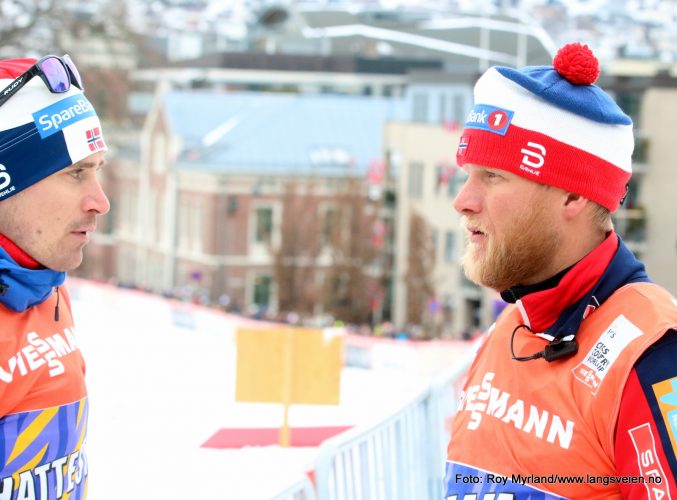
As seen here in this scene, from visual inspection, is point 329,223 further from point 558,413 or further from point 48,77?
point 558,413

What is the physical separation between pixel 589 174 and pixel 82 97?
1.52m

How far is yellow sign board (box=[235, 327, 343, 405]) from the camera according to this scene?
5707 millimetres

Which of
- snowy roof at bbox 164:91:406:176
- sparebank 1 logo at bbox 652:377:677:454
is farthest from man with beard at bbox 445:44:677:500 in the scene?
snowy roof at bbox 164:91:406:176

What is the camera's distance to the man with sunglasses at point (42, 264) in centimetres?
277

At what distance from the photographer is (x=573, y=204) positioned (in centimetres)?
254

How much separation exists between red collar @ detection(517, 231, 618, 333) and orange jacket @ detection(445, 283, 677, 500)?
7 cm

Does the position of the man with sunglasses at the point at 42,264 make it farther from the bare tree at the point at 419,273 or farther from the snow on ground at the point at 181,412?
the bare tree at the point at 419,273

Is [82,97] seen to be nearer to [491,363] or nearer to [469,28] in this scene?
[491,363]

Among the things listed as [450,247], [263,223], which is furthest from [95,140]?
[263,223]

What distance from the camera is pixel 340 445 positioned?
4.07 meters

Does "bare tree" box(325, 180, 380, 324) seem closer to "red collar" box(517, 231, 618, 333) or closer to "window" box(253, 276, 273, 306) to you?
"window" box(253, 276, 273, 306)

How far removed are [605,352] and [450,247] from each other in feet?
128

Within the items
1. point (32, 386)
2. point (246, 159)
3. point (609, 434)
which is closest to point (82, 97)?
point (32, 386)

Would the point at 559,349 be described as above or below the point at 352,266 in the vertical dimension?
above
